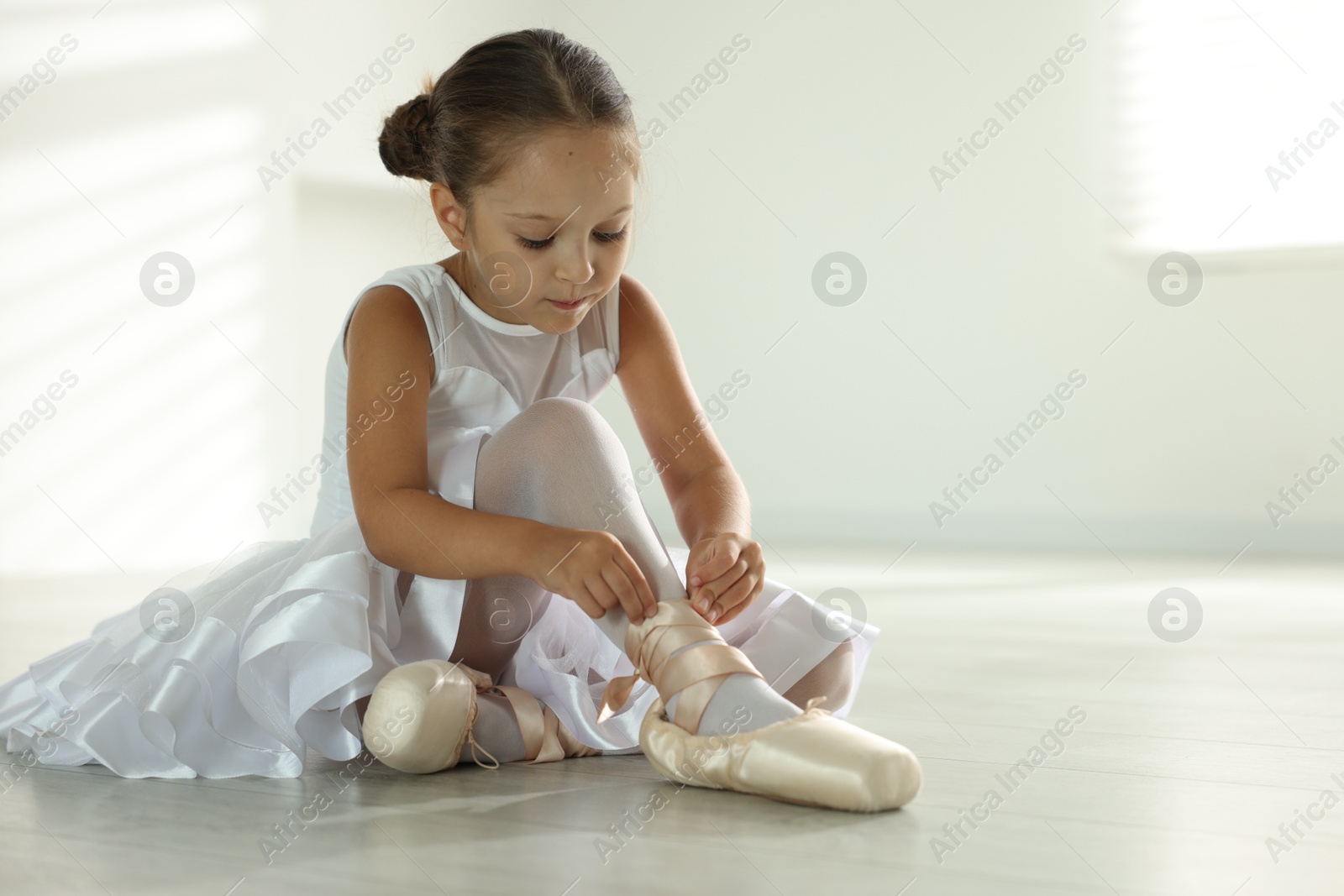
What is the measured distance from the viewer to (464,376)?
1.08m

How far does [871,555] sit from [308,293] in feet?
4.81

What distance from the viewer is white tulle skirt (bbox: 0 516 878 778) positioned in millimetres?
896

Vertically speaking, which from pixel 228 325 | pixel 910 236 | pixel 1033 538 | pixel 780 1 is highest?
pixel 780 1

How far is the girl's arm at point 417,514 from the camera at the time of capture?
33.6 inches

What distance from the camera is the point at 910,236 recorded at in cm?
332

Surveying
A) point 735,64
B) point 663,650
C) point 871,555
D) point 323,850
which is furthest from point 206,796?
point 735,64

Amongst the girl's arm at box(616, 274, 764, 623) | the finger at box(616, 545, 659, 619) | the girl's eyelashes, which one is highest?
the girl's eyelashes

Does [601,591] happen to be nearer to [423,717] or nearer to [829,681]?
[423,717]

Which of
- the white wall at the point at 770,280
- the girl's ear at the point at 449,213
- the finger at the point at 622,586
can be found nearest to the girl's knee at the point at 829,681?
the finger at the point at 622,586

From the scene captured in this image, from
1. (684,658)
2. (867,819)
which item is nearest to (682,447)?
(684,658)

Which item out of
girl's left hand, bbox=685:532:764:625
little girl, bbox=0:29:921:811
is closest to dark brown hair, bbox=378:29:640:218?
little girl, bbox=0:29:921:811

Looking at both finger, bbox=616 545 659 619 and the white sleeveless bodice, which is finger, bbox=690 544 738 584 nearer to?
finger, bbox=616 545 659 619

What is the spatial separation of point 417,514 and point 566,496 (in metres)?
0.11

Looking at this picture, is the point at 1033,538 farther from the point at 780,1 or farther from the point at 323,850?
the point at 323,850
